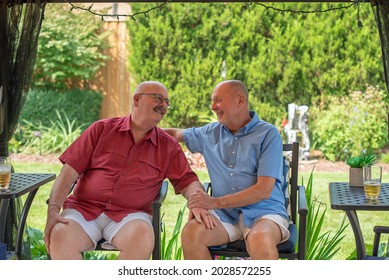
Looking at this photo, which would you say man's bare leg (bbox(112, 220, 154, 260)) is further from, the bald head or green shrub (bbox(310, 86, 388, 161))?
green shrub (bbox(310, 86, 388, 161))

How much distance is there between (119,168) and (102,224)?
0.29 meters

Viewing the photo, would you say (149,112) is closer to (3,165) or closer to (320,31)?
(3,165)

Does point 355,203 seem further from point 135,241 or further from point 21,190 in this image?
point 21,190

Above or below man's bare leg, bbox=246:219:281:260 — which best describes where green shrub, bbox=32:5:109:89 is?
above

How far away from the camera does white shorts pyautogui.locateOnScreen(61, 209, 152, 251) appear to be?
3549 mm

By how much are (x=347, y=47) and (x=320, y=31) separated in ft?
1.18

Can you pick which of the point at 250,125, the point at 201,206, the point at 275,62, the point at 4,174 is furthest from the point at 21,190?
the point at 275,62

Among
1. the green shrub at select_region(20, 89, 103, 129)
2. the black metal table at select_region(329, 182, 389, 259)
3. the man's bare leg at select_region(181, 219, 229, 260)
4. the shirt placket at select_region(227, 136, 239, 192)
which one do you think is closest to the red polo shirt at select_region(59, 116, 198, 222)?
the shirt placket at select_region(227, 136, 239, 192)

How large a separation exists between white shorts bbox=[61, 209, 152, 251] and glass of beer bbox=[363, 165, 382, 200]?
3.38ft

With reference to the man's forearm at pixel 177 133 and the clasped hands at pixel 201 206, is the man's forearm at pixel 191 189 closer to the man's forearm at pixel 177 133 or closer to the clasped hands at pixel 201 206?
the clasped hands at pixel 201 206

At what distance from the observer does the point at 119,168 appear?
12.1 feet

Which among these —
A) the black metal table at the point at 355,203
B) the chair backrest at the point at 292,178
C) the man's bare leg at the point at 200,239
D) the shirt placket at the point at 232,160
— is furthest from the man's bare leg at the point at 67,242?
the black metal table at the point at 355,203
